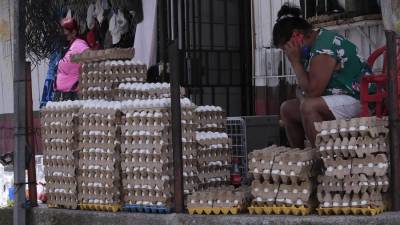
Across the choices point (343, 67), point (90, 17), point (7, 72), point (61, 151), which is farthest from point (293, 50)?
point (7, 72)

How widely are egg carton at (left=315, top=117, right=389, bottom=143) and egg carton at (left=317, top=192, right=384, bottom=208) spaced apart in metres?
0.42

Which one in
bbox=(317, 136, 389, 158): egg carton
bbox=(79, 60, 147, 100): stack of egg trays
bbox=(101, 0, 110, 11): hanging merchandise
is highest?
bbox=(101, 0, 110, 11): hanging merchandise

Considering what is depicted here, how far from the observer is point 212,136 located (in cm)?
675

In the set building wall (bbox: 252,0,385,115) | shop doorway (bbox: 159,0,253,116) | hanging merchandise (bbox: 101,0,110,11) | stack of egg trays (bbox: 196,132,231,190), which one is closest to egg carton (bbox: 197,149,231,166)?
stack of egg trays (bbox: 196,132,231,190)

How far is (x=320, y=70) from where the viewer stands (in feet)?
20.2

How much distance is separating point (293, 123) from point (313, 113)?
67 cm

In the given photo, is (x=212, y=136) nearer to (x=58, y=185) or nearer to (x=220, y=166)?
(x=220, y=166)

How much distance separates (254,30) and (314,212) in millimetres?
3927

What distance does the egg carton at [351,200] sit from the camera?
18.1 feet

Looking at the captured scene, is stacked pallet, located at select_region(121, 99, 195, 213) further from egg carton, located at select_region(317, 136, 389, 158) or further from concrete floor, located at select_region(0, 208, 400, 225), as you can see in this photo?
egg carton, located at select_region(317, 136, 389, 158)

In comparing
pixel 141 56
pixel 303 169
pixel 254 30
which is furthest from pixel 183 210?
pixel 254 30

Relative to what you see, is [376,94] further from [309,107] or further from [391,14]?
[391,14]

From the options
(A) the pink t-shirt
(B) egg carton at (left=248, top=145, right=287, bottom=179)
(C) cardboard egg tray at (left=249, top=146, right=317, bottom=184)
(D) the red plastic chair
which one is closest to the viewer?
(C) cardboard egg tray at (left=249, top=146, right=317, bottom=184)

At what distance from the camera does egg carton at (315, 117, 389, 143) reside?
18.1ft
